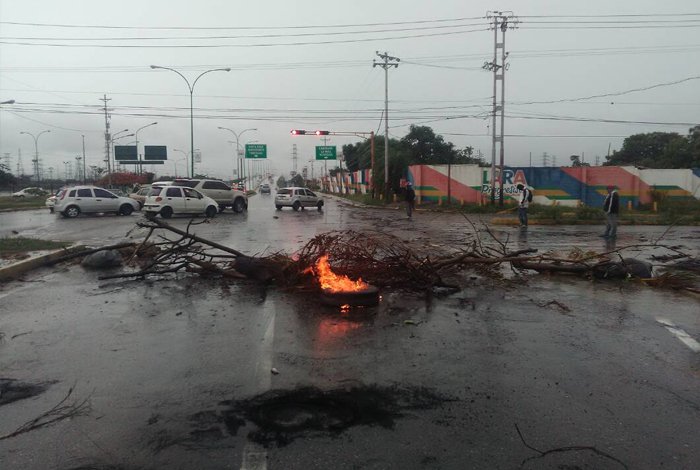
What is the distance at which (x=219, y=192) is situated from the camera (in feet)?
108

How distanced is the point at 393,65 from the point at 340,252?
3571 cm

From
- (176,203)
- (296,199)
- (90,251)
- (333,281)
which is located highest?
(176,203)

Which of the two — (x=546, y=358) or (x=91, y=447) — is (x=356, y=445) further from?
(x=546, y=358)

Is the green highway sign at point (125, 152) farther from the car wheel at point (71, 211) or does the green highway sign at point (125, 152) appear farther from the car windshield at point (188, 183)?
the car wheel at point (71, 211)

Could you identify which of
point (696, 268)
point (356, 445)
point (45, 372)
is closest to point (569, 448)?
point (356, 445)

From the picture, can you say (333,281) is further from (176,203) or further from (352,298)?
(176,203)

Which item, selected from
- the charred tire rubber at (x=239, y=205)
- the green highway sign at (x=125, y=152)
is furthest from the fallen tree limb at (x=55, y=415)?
the green highway sign at (x=125, y=152)

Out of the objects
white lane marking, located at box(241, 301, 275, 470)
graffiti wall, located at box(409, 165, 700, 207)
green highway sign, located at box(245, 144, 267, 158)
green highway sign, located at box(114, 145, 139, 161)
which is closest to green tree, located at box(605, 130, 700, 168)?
graffiti wall, located at box(409, 165, 700, 207)

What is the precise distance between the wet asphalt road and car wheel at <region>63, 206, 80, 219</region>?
21076 millimetres

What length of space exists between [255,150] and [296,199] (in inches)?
1528

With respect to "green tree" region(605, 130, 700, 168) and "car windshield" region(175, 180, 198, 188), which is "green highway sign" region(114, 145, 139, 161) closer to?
"car windshield" region(175, 180, 198, 188)

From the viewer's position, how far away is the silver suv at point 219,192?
3256cm

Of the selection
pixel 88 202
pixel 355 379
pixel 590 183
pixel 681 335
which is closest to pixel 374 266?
pixel 355 379

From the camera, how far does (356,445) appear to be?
3.70 meters
